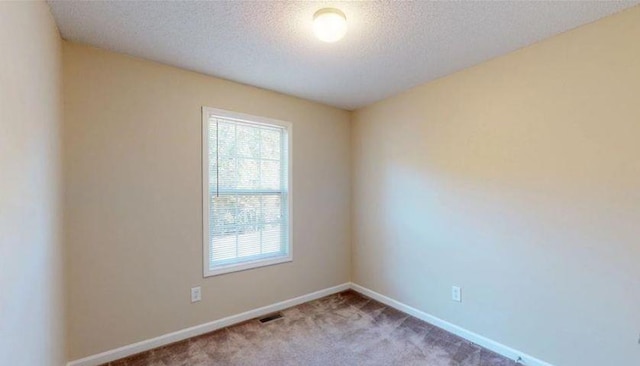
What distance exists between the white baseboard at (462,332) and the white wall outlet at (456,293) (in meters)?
0.24

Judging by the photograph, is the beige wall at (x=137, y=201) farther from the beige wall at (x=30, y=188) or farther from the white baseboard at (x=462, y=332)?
the white baseboard at (x=462, y=332)

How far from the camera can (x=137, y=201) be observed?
7.84 ft

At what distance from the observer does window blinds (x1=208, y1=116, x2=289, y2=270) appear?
281 cm

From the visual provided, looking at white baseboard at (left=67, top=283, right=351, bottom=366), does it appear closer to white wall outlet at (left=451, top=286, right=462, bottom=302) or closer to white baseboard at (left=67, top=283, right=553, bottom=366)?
white baseboard at (left=67, top=283, right=553, bottom=366)

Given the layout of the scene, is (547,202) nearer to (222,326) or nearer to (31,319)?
(222,326)

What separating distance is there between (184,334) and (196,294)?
13.0 inches

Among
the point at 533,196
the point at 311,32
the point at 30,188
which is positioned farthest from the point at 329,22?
the point at 533,196

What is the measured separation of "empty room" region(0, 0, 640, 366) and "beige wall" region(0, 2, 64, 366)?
0.05ft

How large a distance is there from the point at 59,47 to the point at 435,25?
2.51m

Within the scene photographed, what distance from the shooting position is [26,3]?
1349 mm

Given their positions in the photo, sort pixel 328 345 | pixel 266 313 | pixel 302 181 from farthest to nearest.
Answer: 1. pixel 302 181
2. pixel 266 313
3. pixel 328 345

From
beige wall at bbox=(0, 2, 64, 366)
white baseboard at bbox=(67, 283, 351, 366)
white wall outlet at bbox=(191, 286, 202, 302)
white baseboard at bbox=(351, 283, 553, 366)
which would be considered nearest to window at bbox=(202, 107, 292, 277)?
white wall outlet at bbox=(191, 286, 202, 302)

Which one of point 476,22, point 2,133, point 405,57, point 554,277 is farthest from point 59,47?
point 554,277

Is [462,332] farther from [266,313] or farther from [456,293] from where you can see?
[266,313]
